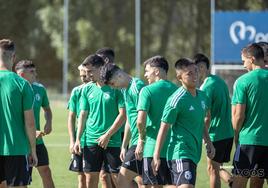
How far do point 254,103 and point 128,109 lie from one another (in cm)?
166

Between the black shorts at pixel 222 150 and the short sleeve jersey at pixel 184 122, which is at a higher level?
the short sleeve jersey at pixel 184 122

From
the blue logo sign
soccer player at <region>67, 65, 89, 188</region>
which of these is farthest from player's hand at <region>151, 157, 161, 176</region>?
the blue logo sign

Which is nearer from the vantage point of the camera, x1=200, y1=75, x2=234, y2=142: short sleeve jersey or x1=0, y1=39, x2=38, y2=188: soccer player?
x1=0, y1=39, x2=38, y2=188: soccer player

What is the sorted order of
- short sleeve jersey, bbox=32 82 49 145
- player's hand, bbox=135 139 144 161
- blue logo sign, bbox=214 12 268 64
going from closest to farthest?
player's hand, bbox=135 139 144 161 → short sleeve jersey, bbox=32 82 49 145 → blue logo sign, bbox=214 12 268 64

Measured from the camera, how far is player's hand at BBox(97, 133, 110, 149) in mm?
11842

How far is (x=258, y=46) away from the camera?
37.2 feet

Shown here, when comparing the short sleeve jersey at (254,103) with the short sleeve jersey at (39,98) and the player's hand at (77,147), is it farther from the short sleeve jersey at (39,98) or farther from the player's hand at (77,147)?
the short sleeve jersey at (39,98)

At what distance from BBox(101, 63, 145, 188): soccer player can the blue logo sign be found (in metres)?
18.1

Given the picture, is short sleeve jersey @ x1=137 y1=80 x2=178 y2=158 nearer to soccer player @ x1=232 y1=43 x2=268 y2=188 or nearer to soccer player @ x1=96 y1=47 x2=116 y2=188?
soccer player @ x1=232 y1=43 x2=268 y2=188

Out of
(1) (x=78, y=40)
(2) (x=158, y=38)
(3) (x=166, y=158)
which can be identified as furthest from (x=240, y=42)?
(2) (x=158, y=38)

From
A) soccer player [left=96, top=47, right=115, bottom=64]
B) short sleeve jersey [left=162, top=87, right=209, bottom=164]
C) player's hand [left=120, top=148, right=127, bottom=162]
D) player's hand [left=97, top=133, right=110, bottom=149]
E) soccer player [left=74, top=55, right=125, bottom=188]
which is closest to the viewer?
short sleeve jersey [left=162, top=87, right=209, bottom=164]

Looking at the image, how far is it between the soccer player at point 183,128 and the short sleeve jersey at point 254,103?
107 cm

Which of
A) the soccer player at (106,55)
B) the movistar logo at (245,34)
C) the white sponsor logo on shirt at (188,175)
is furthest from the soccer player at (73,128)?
the movistar logo at (245,34)

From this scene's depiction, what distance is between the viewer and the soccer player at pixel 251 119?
1115cm
